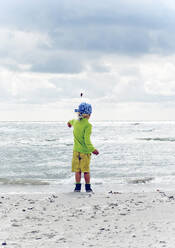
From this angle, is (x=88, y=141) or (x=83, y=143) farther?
(x=83, y=143)

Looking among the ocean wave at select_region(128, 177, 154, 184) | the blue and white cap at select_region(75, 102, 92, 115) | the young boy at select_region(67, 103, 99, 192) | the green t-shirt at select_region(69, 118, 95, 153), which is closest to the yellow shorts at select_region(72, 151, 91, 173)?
the young boy at select_region(67, 103, 99, 192)

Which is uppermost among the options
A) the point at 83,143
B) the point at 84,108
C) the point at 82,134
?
the point at 84,108

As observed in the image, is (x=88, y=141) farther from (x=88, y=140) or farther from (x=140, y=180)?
(x=140, y=180)

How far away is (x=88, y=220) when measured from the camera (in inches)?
193

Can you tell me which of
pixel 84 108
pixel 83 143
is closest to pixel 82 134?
pixel 83 143

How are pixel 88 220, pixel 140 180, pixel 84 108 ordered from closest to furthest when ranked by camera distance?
1. pixel 88 220
2. pixel 84 108
3. pixel 140 180

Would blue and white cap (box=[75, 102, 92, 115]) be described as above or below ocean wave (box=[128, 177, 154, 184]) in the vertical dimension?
above

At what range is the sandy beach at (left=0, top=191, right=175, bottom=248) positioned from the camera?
3.94m

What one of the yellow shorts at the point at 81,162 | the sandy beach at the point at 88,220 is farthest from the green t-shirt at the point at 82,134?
the sandy beach at the point at 88,220

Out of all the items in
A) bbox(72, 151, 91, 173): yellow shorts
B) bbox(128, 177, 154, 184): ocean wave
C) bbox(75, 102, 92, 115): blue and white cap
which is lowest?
bbox(128, 177, 154, 184): ocean wave

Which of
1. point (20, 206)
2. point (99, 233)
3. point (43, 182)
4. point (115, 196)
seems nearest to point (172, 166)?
point (43, 182)

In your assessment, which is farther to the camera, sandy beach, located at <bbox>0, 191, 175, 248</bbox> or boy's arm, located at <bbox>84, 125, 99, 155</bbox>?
boy's arm, located at <bbox>84, 125, 99, 155</bbox>

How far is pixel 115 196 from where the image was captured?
6781 millimetres

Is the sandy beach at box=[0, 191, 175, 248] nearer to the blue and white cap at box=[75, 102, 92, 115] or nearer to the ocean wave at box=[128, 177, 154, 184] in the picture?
the blue and white cap at box=[75, 102, 92, 115]
